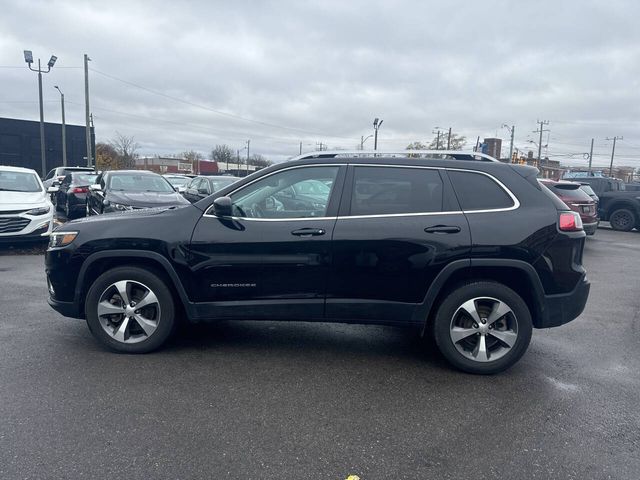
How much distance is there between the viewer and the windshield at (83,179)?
15.0 meters

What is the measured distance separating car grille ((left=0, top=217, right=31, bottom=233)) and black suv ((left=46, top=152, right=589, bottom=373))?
584 centimetres

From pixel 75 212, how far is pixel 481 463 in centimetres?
1422

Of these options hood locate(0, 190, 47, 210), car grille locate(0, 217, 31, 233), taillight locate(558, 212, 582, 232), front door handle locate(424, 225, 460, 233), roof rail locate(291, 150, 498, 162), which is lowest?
car grille locate(0, 217, 31, 233)

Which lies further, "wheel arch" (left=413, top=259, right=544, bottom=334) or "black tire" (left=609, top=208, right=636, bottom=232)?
"black tire" (left=609, top=208, right=636, bottom=232)

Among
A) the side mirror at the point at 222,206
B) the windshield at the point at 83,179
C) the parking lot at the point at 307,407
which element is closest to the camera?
the parking lot at the point at 307,407

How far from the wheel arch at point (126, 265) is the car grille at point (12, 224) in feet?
19.8

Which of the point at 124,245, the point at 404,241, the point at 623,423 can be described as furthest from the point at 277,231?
the point at 623,423

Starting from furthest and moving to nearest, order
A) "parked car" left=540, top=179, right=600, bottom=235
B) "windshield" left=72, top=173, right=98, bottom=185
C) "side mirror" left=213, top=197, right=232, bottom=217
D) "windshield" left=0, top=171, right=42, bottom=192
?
"windshield" left=72, top=173, right=98, bottom=185, "parked car" left=540, top=179, right=600, bottom=235, "windshield" left=0, top=171, right=42, bottom=192, "side mirror" left=213, top=197, right=232, bottom=217

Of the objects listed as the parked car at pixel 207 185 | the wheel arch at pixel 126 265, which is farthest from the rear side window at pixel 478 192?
the parked car at pixel 207 185

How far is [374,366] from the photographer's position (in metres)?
4.36

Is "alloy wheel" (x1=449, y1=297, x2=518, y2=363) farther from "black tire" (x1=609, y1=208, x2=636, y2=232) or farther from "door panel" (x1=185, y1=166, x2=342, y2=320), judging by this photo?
"black tire" (x1=609, y1=208, x2=636, y2=232)

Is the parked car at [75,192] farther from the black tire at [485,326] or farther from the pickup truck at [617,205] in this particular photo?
the pickup truck at [617,205]

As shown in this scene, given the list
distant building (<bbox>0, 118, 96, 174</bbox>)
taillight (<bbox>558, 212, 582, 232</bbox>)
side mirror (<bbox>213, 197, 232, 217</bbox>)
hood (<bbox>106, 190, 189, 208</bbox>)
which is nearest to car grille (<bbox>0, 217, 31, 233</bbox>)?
hood (<bbox>106, 190, 189, 208</bbox>)

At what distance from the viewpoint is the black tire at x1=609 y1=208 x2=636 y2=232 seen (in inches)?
682
